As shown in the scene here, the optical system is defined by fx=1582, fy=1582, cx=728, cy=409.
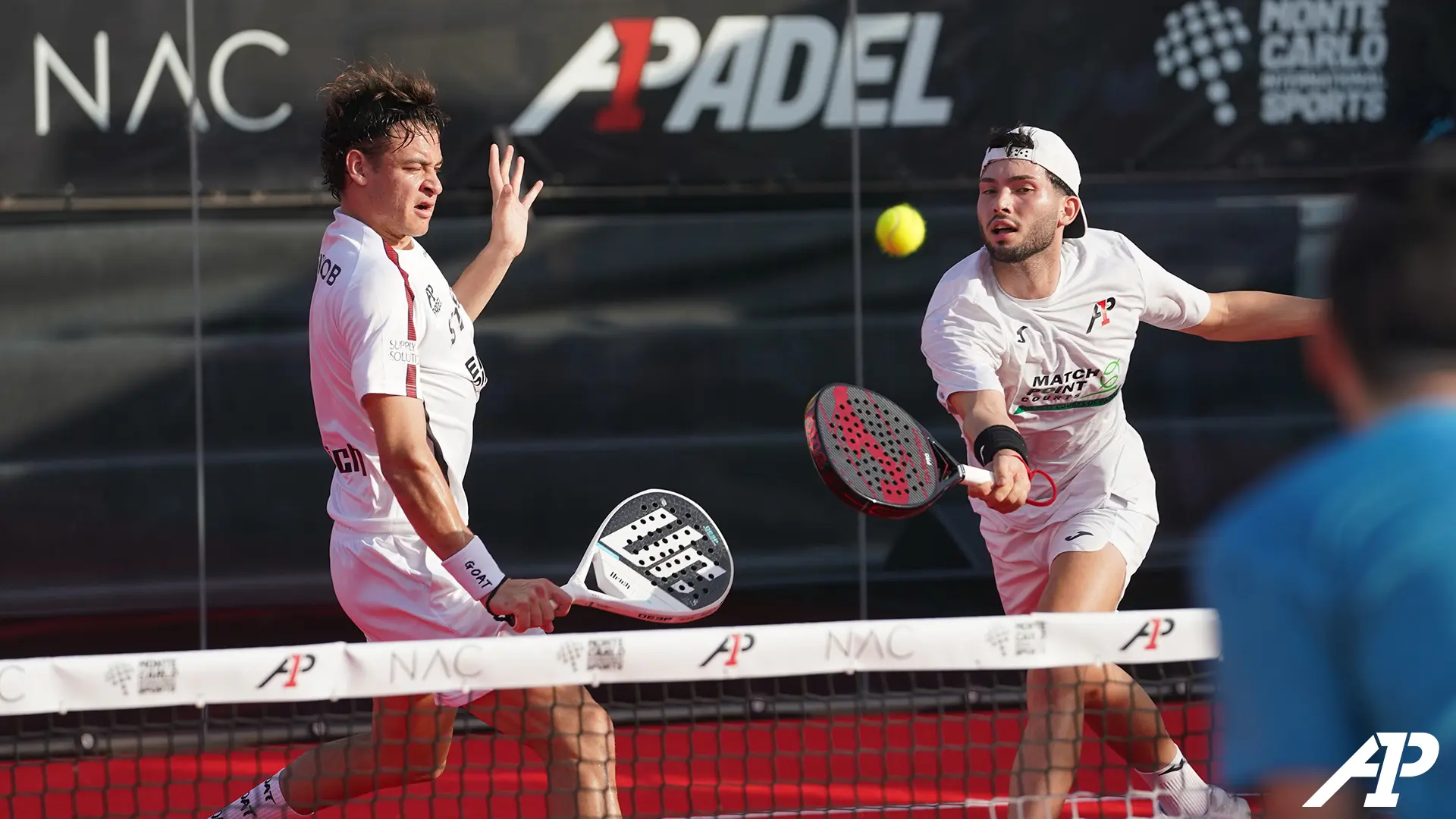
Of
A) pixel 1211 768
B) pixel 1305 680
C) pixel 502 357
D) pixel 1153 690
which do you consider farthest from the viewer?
pixel 502 357

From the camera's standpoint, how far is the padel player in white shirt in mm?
2715

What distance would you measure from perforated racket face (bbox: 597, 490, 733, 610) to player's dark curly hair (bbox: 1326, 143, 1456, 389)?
1926 millimetres

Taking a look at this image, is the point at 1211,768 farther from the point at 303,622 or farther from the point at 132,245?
the point at 132,245

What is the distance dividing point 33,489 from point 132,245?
840 millimetres

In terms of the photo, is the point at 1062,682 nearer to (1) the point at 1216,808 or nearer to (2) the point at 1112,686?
(2) the point at 1112,686

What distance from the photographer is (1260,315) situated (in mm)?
3654

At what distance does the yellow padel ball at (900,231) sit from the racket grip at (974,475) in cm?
211

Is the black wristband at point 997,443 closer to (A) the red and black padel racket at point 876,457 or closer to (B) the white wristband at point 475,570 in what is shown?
(A) the red and black padel racket at point 876,457

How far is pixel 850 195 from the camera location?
527 centimetres

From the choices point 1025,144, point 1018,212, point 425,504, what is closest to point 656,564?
point 425,504

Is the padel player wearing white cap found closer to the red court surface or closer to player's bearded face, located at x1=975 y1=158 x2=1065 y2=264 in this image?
player's bearded face, located at x1=975 y1=158 x2=1065 y2=264

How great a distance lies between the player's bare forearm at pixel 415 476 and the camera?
2697mm

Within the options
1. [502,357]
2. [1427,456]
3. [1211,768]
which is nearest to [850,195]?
[502,357]

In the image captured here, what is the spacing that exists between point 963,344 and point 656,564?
2.92 feet
